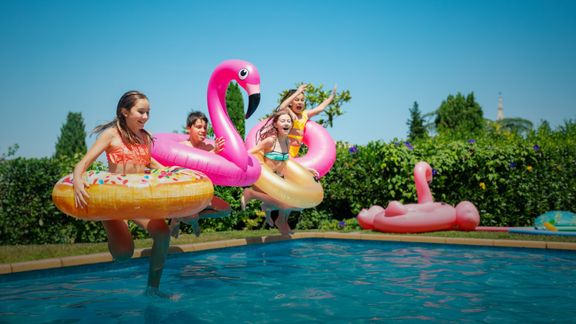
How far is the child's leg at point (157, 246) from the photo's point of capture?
198 inches

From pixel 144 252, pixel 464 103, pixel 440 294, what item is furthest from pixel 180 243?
pixel 464 103

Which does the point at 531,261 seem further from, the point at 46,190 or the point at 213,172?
the point at 46,190

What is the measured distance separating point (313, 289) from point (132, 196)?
7.61 feet

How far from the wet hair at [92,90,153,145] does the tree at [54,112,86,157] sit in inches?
2079

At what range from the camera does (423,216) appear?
33.9ft

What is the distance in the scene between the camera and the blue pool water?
455cm

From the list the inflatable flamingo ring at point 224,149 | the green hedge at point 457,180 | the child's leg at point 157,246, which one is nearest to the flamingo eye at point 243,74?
the inflatable flamingo ring at point 224,149

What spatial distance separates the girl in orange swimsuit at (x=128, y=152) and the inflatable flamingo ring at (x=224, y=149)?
108 centimetres

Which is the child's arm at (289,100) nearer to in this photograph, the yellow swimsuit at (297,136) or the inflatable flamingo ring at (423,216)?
the yellow swimsuit at (297,136)

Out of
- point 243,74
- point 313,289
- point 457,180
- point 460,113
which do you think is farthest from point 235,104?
point 460,113

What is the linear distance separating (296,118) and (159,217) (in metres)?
4.45

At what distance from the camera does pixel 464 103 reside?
149 feet

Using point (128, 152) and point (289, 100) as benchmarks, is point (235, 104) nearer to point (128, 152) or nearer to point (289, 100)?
point (289, 100)

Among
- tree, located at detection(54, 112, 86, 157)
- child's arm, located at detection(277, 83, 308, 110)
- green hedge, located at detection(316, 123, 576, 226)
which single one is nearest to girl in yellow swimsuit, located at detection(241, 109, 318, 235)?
→ child's arm, located at detection(277, 83, 308, 110)
